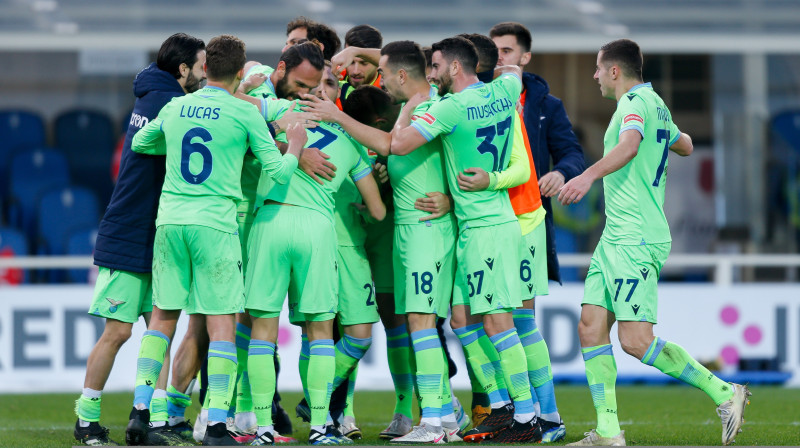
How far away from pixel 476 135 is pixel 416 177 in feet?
1.43

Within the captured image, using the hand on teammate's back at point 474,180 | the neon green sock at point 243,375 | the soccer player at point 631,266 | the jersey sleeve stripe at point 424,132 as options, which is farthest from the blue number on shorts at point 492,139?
the neon green sock at point 243,375

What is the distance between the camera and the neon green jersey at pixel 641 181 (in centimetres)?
607

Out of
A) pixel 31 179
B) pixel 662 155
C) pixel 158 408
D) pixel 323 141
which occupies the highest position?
pixel 31 179

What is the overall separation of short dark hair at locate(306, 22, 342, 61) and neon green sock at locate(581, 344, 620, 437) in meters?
2.75

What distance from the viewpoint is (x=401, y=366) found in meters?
6.85

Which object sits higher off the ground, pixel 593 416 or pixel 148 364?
pixel 148 364

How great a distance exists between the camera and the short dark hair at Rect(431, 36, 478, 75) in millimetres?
6319

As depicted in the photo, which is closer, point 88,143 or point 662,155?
point 662,155

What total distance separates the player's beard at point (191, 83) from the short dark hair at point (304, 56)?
0.57 meters

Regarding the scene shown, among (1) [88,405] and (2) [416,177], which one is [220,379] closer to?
(1) [88,405]

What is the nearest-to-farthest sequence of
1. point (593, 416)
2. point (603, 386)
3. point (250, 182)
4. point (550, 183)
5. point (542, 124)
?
1. point (603, 386)
2. point (250, 182)
3. point (550, 183)
4. point (542, 124)
5. point (593, 416)

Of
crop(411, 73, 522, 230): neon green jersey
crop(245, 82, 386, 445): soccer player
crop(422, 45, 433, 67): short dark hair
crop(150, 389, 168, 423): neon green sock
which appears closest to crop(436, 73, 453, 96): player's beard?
crop(411, 73, 522, 230): neon green jersey

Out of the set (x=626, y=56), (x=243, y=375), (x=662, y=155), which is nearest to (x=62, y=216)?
(x=243, y=375)

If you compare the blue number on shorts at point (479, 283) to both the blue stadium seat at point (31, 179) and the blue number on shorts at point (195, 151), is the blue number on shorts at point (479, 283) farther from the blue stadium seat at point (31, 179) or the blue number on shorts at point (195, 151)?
the blue stadium seat at point (31, 179)
